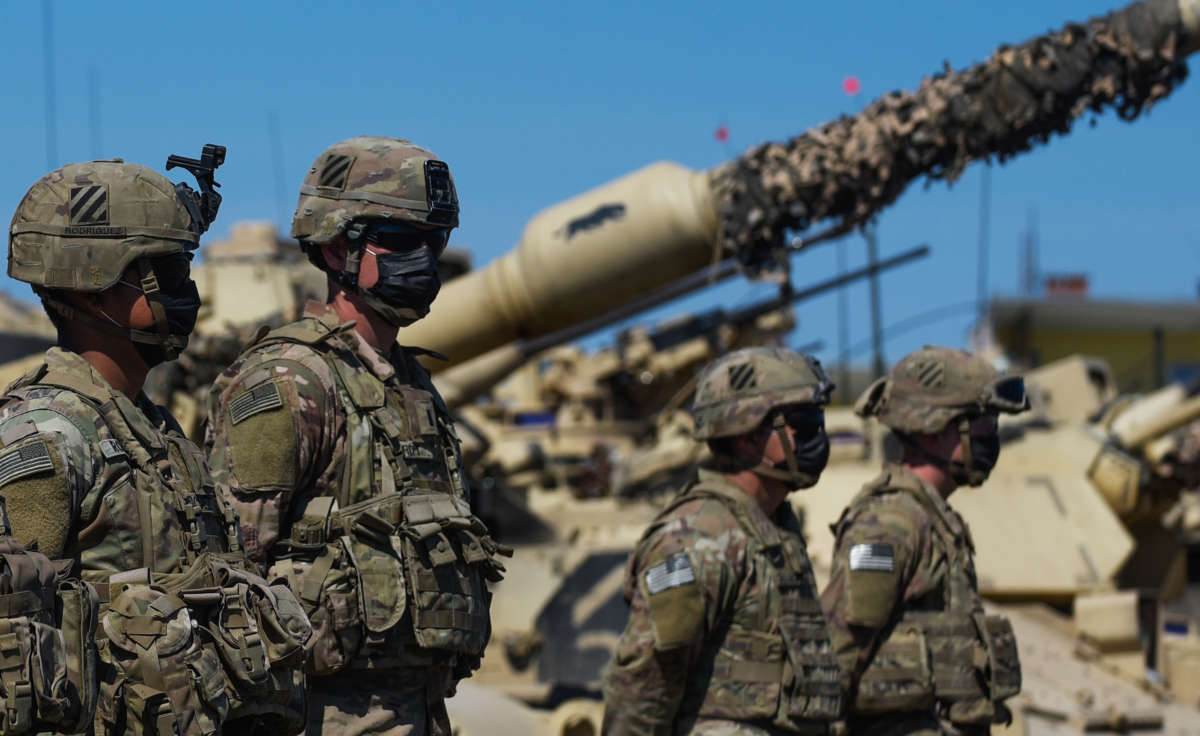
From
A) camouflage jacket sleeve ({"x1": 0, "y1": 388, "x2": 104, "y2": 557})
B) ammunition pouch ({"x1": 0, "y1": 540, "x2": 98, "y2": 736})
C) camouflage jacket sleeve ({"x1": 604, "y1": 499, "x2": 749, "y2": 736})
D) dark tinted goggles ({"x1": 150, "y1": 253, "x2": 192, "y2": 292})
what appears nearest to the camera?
ammunition pouch ({"x1": 0, "y1": 540, "x2": 98, "y2": 736})

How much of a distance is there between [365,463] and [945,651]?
3.00m

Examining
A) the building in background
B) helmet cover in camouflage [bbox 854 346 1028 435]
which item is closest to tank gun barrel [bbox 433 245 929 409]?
helmet cover in camouflage [bbox 854 346 1028 435]

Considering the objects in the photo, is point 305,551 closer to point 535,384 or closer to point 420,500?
point 420,500

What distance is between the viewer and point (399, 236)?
225 inches

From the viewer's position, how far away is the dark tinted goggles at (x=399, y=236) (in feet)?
18.7

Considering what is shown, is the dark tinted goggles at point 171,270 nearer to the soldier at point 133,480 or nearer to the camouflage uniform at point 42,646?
the soldier at point 133,480

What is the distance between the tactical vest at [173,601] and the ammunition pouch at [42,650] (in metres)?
0.20

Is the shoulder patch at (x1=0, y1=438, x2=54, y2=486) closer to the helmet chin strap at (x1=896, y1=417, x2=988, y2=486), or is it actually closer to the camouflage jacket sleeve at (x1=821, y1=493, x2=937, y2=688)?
the camouflage jacket sleeve at (x1=821, y1=493, x2=937, y2=688)

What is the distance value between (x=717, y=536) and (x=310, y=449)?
1.76 m

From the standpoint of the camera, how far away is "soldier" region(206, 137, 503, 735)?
17.5 ft

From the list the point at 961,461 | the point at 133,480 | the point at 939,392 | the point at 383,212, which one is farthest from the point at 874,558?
the point at 133,480

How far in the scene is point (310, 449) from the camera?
5438 mm

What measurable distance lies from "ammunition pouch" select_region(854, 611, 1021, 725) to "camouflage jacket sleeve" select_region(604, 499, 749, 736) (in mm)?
1082

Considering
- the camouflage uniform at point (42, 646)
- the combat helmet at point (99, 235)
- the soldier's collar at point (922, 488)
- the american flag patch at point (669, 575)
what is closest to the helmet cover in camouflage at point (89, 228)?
the combat helmet at point (99, 235)
